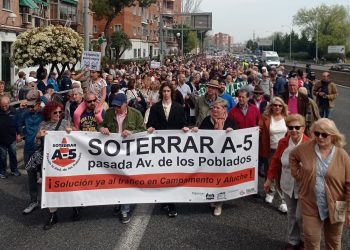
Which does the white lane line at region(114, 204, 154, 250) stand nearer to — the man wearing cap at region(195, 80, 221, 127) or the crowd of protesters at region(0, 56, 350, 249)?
the crowd of protesters at region(0, 56, 350, 249)

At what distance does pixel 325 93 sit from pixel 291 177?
938 cm

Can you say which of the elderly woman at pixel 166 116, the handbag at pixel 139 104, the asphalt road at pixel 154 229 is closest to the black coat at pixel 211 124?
the elderly woman at pixel 166 116

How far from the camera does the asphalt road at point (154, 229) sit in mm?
5387

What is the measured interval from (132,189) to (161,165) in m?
0.50

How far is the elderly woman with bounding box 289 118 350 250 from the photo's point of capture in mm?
4172

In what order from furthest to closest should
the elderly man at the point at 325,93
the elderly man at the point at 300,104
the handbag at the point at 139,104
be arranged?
the elderly man at the point at 325,93
the handbag at the point at 139,104
the elderly man at the point at 300,104

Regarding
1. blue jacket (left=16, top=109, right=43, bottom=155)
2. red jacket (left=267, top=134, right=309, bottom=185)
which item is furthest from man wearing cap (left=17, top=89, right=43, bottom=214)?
red jacket (left=267, top=134, right=309, bottom=185)

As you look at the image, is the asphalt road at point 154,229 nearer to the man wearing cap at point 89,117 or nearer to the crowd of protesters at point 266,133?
the crowd of protesters at point 266,133

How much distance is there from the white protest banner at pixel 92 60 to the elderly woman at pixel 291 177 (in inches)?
364

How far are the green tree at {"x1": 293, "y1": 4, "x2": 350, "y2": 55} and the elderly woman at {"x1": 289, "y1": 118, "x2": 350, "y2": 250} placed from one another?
110m

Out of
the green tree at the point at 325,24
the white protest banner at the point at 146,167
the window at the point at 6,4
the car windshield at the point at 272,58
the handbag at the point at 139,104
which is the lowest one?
the white protest banner at the point at 146,167

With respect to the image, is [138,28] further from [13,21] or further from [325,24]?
[325,24]

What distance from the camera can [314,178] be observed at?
4.27m

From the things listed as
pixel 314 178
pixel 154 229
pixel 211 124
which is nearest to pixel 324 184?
pixel 314 178
